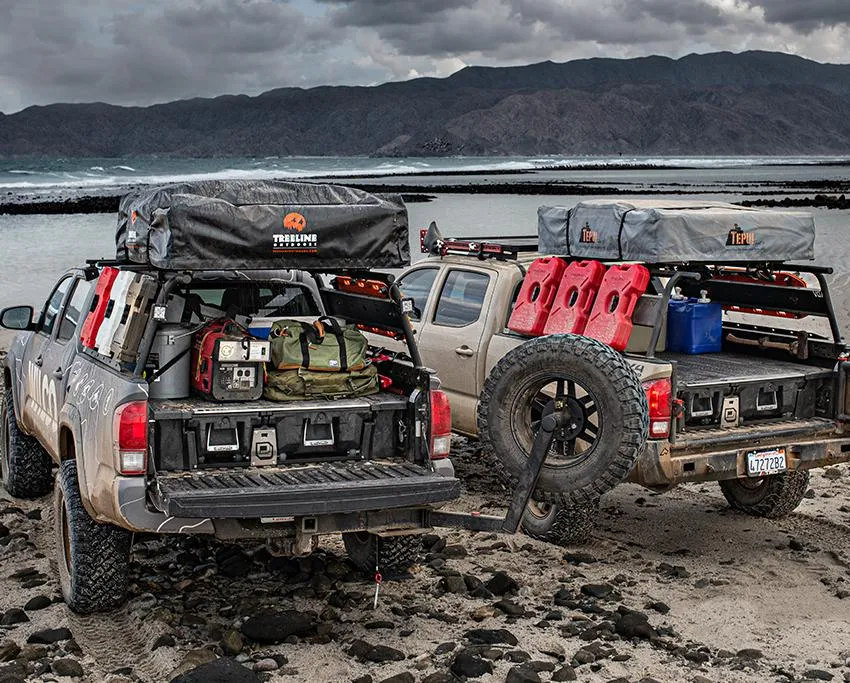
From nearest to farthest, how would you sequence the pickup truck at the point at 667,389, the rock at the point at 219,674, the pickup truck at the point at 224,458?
the rock at the point at 219,674, the pickup truck at the point at 224,458, the pickup truck at the point at 667,389

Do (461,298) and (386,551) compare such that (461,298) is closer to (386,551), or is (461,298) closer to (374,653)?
(386,551)

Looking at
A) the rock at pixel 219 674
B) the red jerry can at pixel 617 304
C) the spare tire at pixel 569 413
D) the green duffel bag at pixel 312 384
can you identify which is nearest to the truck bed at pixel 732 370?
the red jerry can at pixel 617 304

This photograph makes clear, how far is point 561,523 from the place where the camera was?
7699 mm

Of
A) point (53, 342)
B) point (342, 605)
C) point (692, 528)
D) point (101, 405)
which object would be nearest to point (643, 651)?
point (342, 605)

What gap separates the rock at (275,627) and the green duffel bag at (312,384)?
3.92 feet

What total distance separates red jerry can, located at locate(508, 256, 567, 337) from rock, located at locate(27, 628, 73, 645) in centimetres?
392

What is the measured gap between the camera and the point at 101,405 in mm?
6090

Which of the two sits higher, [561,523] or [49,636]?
[561,523]

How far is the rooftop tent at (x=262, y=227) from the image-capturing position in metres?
6.01

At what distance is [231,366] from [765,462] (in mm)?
3468

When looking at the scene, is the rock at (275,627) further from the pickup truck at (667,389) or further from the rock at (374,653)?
the pickup truck at (667,389)

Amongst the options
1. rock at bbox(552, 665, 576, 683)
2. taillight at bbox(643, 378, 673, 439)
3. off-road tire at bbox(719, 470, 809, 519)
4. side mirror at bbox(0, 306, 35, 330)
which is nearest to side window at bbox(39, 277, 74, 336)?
side mirror at bbox(0, 306, 35, 330)

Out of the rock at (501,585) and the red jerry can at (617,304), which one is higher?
the red jerry can at (617,304)

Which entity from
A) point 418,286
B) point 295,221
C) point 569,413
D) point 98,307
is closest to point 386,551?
point 569,413
